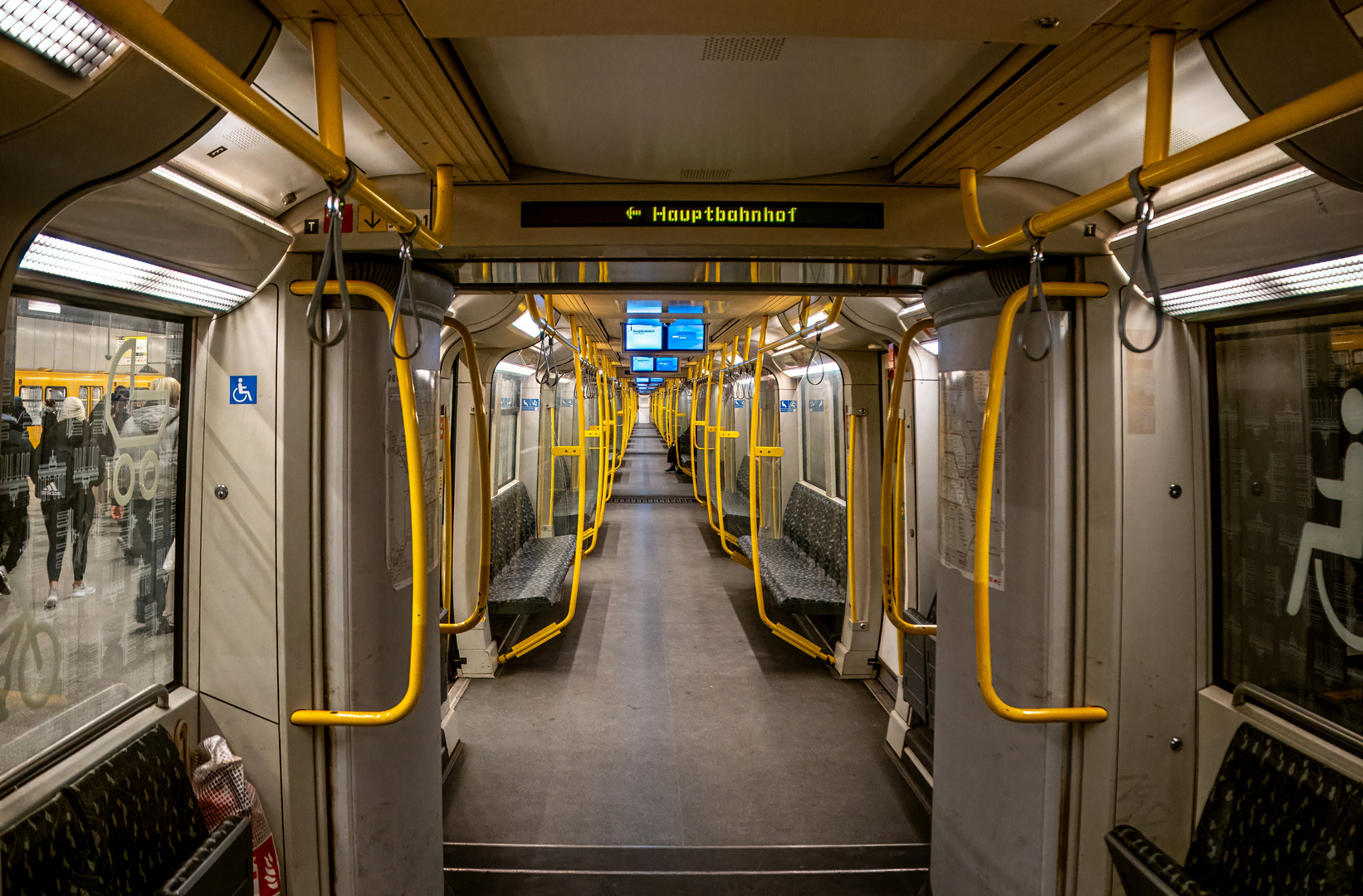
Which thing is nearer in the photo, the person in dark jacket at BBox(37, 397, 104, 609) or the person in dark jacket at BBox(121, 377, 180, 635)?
the person in dark jacket at BBox(37, 397, 104, 609)

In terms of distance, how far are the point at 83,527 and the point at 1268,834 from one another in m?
3.81

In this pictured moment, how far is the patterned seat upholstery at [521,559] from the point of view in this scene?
5074mm

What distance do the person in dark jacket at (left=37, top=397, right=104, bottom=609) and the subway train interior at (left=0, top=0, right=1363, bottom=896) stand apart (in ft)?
0.04

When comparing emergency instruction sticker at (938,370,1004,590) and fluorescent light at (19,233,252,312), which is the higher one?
fluorescent light at (19,233,252,312)

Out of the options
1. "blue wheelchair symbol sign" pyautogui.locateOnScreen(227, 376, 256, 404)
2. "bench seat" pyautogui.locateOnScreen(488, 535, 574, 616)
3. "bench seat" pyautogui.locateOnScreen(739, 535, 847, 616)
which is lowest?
"bench seat" pyautogui.locateOnScreen(739, 535, 847, 616)

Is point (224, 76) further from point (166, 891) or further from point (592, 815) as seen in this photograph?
point (592, 815)

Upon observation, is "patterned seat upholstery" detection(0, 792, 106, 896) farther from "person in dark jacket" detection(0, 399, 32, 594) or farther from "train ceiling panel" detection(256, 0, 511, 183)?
"train ceiling panel" detection(256, 0, 511, 183)

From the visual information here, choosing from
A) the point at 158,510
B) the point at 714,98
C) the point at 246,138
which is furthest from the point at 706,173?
the point at 158,510

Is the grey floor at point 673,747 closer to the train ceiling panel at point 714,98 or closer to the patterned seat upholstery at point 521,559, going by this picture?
the patterned seat upholstery at point 521,559

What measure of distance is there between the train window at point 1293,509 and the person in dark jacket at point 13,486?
12.7 ft

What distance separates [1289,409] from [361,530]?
3154 millimetres

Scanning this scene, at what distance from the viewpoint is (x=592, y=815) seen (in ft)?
11.1

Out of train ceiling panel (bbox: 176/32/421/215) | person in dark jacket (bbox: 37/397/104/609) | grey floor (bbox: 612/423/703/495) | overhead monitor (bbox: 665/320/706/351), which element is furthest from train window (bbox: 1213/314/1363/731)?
grey floor (bbox: 612/423/703/495)

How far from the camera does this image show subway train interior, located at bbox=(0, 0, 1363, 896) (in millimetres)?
1379
